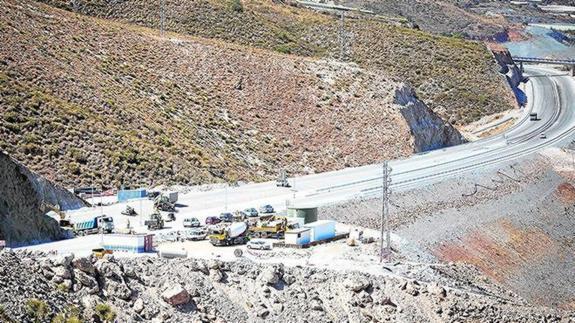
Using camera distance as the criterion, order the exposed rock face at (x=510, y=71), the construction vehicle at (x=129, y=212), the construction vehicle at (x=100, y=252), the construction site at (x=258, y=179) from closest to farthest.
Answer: the construction vehicle at (x=100, y=252) < the construction site at (x=258, y=179) < the construction vehicle at (x=129, y=212) < the exposed rock face at (x=510, y=71)

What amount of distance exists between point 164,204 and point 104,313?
2020cm

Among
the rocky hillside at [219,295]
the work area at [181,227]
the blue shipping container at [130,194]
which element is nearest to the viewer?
the rocky hillside at [219,295]

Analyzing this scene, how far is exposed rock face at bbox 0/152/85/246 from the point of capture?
5244cm

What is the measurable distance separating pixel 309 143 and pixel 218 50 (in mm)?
15432

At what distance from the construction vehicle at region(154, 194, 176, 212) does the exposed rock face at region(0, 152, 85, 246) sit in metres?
8.34

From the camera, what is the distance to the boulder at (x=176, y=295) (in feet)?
159

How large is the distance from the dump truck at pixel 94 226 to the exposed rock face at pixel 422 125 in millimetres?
43306

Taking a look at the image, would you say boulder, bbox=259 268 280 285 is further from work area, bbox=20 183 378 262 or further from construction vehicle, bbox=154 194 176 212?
construction vehicle, bbox=154 194 176 212

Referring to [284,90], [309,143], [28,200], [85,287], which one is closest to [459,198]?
[309,143]

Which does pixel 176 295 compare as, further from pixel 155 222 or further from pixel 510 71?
pixel 510 71

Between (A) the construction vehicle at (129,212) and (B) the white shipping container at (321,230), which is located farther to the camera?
(A) the construction vehicle at (129,212)

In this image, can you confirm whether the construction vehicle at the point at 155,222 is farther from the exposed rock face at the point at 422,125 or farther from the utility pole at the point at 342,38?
the utility pole at the point at 342,38

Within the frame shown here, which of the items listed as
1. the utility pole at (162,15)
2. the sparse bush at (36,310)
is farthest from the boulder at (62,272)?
the utility pole at (162,15)

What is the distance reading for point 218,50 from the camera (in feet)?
347
